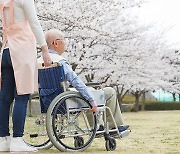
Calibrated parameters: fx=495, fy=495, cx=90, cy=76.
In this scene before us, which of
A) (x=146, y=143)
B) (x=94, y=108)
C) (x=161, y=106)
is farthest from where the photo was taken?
(x=161, y=106)

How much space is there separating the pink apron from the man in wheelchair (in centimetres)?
28

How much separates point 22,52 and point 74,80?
476 mm

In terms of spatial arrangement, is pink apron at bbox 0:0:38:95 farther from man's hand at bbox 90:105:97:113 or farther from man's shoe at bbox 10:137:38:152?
man's hand at bbox 90:105:97:113

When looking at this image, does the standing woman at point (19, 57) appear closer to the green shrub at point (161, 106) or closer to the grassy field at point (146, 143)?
the grassy field at point (146, 143)

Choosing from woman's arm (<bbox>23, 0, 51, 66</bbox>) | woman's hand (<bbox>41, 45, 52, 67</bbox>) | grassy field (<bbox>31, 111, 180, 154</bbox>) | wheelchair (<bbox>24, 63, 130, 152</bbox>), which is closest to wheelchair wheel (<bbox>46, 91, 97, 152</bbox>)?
wheelchair (<bbox>24, 63, 130, 152</bbox>)

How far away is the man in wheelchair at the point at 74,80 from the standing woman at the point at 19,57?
0.77ft

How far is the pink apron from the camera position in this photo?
3.53m

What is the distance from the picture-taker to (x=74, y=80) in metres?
3.77

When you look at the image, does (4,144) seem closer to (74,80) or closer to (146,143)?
(74,80)

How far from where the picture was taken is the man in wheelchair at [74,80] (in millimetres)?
3760

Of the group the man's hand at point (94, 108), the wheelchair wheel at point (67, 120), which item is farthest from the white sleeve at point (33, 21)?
the man's hand at point (94, 108)

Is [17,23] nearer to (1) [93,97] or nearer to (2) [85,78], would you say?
(1) [93,97]

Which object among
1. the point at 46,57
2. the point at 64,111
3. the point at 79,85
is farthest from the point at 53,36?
the point at 64,111

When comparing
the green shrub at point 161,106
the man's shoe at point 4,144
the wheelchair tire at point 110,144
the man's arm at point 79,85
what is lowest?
the green shrub at point 161,106
